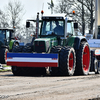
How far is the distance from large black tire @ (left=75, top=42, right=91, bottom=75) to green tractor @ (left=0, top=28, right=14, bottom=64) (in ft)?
33.8

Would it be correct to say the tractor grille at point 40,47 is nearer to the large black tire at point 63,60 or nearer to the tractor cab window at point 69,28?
the large black tire at point 63,60

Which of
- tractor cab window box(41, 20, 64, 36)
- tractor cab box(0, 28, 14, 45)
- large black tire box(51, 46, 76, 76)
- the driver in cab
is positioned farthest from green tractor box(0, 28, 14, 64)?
large black tire box(51, 46, 76, 76)

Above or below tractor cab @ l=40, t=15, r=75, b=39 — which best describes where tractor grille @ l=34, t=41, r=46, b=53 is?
below

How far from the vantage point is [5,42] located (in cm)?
2673

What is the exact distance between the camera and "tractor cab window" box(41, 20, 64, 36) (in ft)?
51.0

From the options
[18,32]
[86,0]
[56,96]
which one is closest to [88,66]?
[56,96]

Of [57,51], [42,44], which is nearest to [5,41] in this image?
[42,44]

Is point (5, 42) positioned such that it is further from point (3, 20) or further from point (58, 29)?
point (3, 20)

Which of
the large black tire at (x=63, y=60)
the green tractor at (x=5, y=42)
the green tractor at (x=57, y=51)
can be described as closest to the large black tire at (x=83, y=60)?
the green tractor at (x=57, y=51)

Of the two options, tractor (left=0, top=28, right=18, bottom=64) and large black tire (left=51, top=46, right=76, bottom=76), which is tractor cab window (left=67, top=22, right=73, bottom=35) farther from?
tractor (left=0, top=28, right=18, bottom=64)

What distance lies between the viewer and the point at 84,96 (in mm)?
8188

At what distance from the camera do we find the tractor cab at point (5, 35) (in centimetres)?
2675

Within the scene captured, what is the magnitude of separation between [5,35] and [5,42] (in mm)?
552

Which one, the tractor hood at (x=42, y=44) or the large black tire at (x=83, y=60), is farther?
the large black tire at (x=83, y=60)
